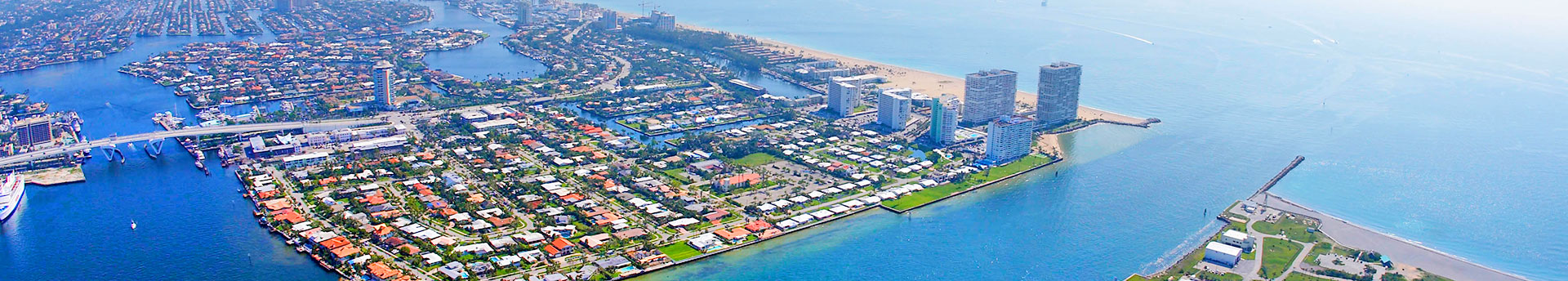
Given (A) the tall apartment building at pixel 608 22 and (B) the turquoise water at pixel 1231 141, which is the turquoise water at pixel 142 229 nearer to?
(B) the turquoise water at pixel 1231 141

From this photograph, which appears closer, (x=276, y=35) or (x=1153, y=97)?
(x=1153, y=97)

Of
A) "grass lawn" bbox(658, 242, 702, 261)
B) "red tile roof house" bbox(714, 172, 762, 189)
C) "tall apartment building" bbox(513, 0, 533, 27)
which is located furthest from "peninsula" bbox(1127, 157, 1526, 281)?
"tall apartment building" bbox(513, 0, 533, 27)

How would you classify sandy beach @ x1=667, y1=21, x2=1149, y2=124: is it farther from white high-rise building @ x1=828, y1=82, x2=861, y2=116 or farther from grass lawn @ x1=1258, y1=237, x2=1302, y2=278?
grass lawn @ x1=1258, y1=237, x2=1302, y2=278

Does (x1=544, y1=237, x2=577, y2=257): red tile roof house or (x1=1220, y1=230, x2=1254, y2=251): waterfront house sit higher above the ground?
(x1=1220, y1=230, x2=1254, y2=251): waterfront house

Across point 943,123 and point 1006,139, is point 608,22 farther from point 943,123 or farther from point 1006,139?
point 1006,139

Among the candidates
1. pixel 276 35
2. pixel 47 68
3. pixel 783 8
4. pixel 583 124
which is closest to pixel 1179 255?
pixel 583 124

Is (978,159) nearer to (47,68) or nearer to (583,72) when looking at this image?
(583,72)

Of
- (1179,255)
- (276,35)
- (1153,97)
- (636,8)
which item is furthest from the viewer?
(636,8)
